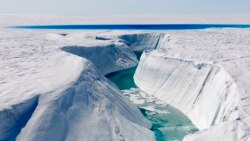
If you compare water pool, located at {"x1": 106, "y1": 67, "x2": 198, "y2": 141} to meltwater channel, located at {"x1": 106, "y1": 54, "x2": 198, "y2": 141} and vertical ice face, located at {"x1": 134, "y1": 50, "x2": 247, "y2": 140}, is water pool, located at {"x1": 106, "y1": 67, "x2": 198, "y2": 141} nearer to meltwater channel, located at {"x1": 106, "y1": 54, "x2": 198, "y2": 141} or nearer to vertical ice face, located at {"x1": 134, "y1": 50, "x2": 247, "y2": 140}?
meltwater channel, located at {"x1": 106, "y1": 54, "x2": 198, "y2": 141}

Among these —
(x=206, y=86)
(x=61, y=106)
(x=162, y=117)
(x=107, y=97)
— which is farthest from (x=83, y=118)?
(x=206, y=86)

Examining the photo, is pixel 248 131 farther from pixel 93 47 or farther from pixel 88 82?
pixel 93 47

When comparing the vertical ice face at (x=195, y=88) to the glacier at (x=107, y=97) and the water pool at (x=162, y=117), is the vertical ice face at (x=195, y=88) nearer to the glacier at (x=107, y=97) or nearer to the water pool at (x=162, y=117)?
the glacier at (x=107, y=97)

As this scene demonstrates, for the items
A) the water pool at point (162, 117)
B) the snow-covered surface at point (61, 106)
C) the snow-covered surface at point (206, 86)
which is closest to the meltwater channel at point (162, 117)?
the water pool at point (162, 117)

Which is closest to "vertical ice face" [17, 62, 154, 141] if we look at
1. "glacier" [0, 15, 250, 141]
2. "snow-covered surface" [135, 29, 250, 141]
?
"glacier" [0, 15, 250, 141]

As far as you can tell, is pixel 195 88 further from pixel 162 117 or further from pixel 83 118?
pixel 83 118
